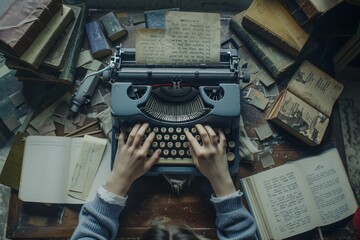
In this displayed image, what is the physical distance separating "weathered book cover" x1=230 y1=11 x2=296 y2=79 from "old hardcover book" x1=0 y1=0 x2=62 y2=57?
80 cm

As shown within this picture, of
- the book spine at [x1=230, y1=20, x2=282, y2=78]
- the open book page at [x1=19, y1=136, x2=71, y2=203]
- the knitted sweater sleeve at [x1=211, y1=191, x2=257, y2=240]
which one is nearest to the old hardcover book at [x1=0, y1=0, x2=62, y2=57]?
the open book page at [x1=19, y1=136, x2=71, y2=203]

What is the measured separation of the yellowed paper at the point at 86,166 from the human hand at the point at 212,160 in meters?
0.39

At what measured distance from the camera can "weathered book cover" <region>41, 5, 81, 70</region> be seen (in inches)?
63.4

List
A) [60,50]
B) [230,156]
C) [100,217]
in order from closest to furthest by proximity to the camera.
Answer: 1. [100,217]
2. [230,156]
3. [60,50]

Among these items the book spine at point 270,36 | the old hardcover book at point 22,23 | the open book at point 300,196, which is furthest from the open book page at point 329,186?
the old hardcover book at point 22,23

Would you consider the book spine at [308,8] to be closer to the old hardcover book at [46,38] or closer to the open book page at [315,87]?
the open book page at [315,87]

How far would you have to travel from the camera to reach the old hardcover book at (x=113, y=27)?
1763 millimetres

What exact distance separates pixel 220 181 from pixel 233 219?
14 centimetres

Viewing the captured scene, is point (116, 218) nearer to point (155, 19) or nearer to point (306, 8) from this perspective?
point (155, 19)

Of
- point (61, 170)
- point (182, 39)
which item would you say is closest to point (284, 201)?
point (182, 39)

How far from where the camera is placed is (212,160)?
1.49m

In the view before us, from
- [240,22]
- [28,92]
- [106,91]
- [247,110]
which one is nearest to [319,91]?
[247,110]

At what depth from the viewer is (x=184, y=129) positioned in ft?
5.01

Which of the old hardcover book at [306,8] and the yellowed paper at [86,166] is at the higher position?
the old hardcover book at [306,8]
